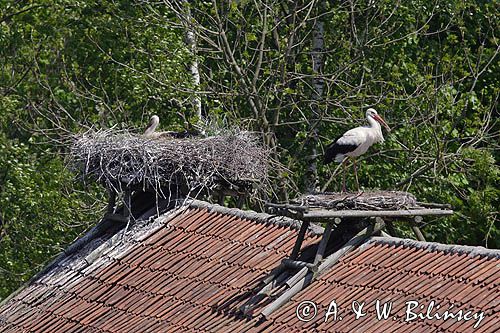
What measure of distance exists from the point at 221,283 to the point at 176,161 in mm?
2112

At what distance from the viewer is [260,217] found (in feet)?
33.4

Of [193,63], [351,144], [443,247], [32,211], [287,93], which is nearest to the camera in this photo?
[443,247]

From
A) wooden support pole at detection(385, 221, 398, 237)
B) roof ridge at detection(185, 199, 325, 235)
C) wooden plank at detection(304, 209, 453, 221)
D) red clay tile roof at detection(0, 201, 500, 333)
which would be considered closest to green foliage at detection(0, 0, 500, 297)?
roof ridge at detection(185, 199, 325, 235)

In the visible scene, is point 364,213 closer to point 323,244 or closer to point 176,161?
point 323,244

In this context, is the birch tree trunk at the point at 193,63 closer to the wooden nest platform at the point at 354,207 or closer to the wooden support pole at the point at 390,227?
the wooden support pole at the point at 390,227

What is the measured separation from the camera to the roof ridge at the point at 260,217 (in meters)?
9.45

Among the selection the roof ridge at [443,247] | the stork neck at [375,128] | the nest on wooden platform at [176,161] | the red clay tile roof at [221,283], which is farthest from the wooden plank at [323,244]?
the nest on wooden platform at [176,161]

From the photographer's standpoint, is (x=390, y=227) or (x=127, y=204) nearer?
(x=390, y=227)

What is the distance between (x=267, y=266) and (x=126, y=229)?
7.74 feet

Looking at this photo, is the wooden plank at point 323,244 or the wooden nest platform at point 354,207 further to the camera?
the wooden plank at point 323,244

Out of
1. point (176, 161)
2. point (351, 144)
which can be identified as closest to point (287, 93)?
point (176, 161)

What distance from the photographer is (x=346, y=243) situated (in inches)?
349

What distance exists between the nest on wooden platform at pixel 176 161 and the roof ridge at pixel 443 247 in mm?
2737

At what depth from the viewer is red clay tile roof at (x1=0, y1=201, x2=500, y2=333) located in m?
7.66
